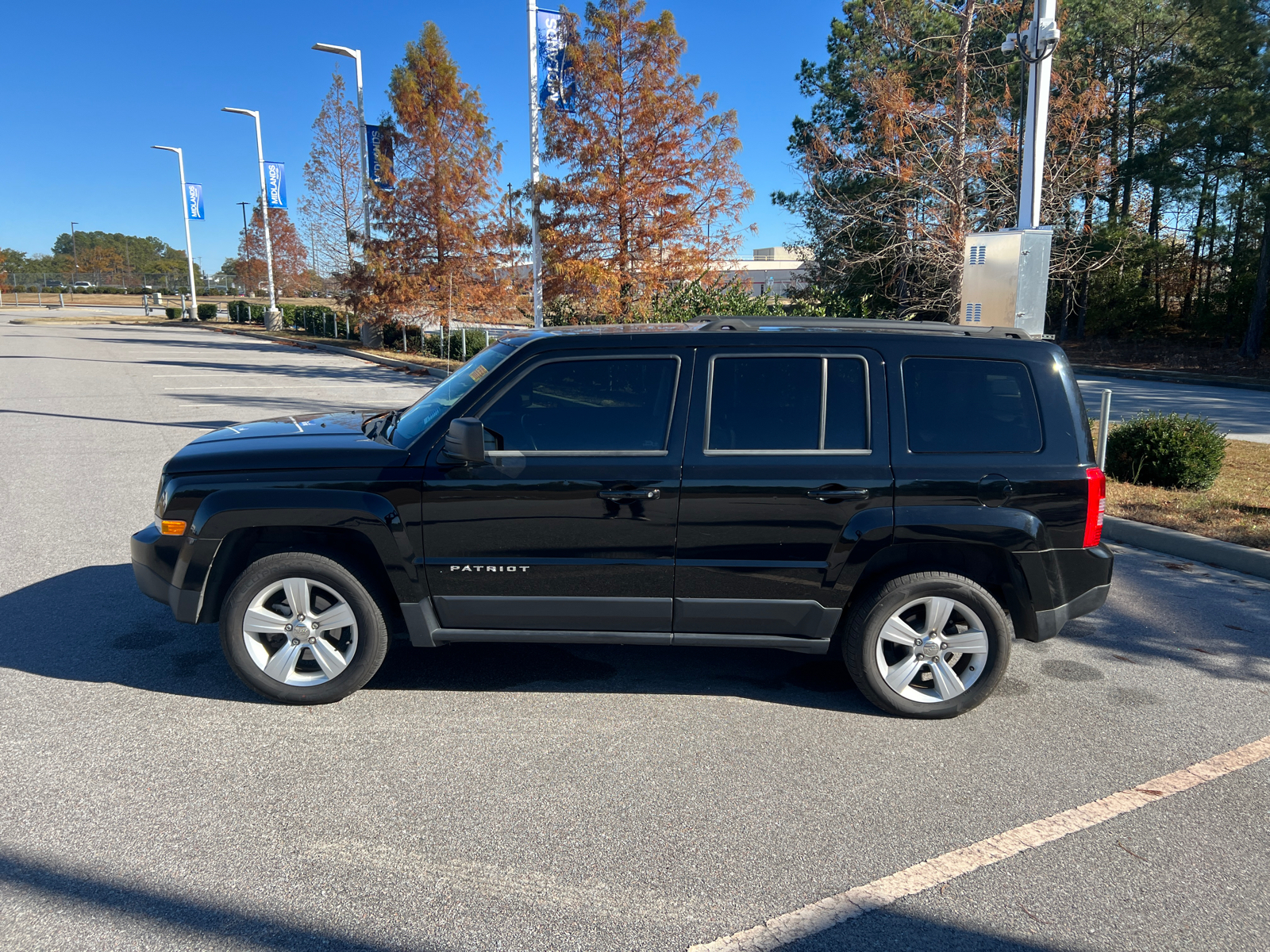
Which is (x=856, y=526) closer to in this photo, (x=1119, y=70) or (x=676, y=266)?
(x=676, y=266)

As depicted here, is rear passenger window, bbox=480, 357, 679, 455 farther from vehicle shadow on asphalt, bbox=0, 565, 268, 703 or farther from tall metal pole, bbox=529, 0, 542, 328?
tall metal pole, bbox=529, 0, 542, 328

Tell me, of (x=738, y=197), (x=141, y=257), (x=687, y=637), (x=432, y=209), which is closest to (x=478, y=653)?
(x=687, y=637)

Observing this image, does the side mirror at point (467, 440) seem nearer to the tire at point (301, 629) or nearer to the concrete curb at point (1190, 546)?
the tire at point (301, 629)

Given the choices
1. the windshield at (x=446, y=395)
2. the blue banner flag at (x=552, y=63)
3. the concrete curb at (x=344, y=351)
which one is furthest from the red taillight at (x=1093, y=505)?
the blue banner flag at (x=552, y=63)

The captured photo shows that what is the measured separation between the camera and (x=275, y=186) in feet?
120

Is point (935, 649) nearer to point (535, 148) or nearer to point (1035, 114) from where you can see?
point (1035, 114)

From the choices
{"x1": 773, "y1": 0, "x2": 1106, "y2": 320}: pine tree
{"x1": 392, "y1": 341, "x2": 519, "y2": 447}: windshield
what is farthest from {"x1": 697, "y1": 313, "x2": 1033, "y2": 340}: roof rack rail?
{"x1": 773, "y1": 0, "x2": 1106, "y2": 320}: pine tree

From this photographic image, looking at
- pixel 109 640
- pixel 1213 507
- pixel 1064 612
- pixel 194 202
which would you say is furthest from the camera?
pixel 194 202

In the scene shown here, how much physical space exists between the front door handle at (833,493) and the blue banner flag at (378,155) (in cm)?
2389

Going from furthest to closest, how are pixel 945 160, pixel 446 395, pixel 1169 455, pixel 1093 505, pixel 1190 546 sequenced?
pixel 945 160
pixel 1169 455
pixel 1190 546
pixel 446 395
pixel 1093 505

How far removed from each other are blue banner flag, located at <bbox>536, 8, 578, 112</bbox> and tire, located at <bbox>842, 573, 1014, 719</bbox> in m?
14.6

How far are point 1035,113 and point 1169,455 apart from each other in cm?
368

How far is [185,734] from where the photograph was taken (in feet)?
12.9

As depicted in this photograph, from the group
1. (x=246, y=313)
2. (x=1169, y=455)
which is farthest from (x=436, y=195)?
(x=246, y=313)
